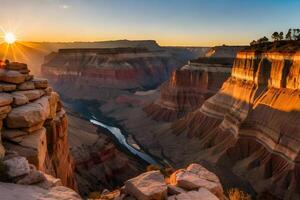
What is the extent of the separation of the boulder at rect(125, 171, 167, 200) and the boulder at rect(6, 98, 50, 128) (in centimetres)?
723

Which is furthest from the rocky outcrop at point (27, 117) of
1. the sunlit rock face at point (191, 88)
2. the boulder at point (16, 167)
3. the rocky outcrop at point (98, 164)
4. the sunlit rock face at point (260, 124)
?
the sunlit rock face at point (191, 88)

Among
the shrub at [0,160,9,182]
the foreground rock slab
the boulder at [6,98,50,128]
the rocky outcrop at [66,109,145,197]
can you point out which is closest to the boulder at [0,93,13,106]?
the boulder at [6,98,50,128]

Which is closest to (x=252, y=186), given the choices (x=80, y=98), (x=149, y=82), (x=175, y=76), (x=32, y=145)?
(x=32, y=145)

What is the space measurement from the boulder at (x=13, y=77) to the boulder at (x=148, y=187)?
10.0 meters

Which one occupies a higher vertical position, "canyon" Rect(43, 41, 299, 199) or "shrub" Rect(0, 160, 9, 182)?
"shrub" Rect(0, 160, 9, 182)

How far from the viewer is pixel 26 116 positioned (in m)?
21.0

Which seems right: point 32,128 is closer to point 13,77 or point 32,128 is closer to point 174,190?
point 13,77

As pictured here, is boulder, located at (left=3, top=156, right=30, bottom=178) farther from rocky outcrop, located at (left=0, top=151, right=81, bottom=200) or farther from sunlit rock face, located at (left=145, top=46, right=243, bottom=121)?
sunlit rock face, located at (left=145, top=46, right=243, bottom=121)

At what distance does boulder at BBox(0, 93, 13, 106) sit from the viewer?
20.2 meters

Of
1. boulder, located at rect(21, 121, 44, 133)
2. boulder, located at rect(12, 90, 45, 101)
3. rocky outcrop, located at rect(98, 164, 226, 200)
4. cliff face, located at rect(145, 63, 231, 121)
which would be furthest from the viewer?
cliff face, located at rect(145, 63, 231, 121)

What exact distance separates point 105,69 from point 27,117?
126 metres

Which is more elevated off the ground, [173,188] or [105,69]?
[173,188]

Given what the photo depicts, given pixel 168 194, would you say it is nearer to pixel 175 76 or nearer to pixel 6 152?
pixel 6 152

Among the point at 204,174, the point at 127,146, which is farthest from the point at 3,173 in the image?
the point at 127,146
